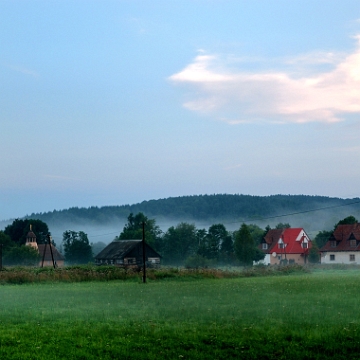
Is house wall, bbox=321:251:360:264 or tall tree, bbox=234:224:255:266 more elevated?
tall tree, bbox=234:224:255:266

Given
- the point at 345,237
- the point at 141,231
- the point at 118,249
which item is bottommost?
the point at 118,249

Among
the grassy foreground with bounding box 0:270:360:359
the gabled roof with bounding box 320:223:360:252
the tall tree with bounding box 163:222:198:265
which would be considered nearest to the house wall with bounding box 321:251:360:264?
the gabled roof with bounding box 320:223:360:252

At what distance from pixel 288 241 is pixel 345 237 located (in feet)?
47.7

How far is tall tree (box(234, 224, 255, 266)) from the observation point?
111000 millimetres

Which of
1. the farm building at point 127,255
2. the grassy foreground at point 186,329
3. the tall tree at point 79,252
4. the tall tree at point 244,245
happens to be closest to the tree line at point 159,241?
the tall tree at point 79,252

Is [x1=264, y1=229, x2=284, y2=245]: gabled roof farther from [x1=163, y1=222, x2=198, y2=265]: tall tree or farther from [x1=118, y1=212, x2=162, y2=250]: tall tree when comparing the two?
[x1=118, y1=212, x2=162, y2=250]: tall tree

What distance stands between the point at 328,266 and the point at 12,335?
74.9 metres

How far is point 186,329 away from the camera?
70.9ft

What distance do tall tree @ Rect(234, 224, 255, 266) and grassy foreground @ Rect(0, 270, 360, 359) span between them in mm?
78350

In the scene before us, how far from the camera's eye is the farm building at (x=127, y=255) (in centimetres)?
10900

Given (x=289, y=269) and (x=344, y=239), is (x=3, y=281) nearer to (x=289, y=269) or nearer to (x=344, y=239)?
(x=289, y=269)

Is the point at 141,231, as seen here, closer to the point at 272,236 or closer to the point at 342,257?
the point at 272,236

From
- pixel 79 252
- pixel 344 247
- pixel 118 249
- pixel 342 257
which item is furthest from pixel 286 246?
pixel 79 252

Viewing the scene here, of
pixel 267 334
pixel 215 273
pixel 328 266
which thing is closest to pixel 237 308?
pixel 267 334
